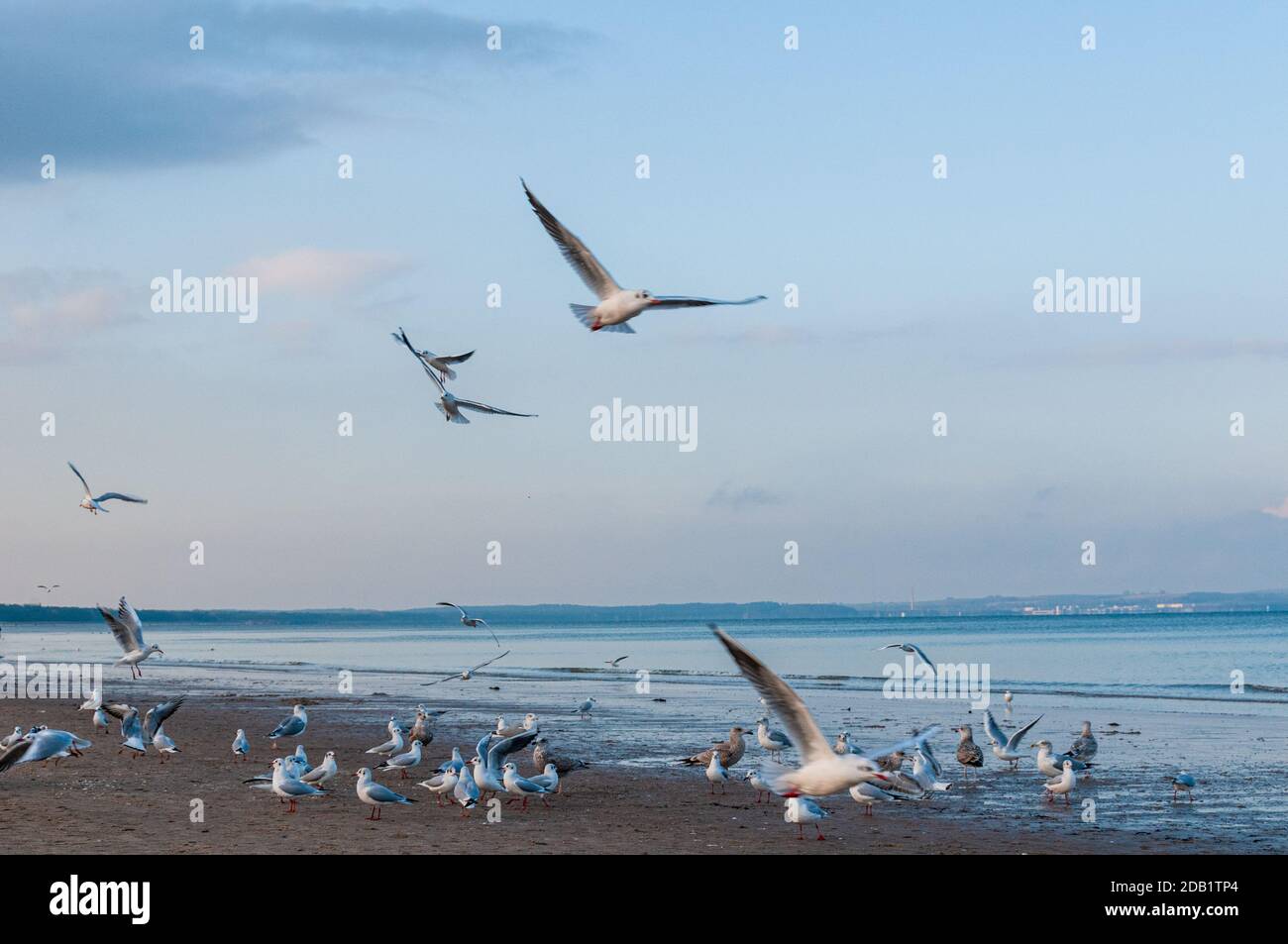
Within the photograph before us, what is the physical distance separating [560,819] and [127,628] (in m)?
9.17

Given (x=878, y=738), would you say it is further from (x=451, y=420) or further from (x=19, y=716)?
(x=19, y=716)

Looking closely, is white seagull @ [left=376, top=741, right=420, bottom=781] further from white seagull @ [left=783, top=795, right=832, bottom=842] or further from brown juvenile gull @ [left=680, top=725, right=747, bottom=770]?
white seagull @ [left=783, top=795, right=832, bottom=842]

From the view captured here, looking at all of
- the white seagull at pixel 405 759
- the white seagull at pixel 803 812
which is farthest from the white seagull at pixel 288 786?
the white seagull at pixel 803 812

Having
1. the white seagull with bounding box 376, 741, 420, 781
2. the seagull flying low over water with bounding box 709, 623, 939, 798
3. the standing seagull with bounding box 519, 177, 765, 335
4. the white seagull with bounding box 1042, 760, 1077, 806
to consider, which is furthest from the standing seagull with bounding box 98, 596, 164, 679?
the seagull flying low over water with bounding box 709, 623, 939, 798

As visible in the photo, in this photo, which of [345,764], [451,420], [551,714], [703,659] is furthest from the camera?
[703,659]

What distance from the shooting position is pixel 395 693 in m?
33.9

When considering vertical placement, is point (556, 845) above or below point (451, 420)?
below

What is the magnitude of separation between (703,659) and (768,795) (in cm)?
3861

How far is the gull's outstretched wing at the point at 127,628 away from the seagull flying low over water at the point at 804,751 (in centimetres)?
1352

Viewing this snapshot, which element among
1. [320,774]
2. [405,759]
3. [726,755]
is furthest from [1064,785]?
[320,774]

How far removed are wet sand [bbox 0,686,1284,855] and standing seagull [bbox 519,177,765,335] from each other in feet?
14.8

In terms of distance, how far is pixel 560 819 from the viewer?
13492 mm

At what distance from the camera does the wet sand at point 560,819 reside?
1172cm
